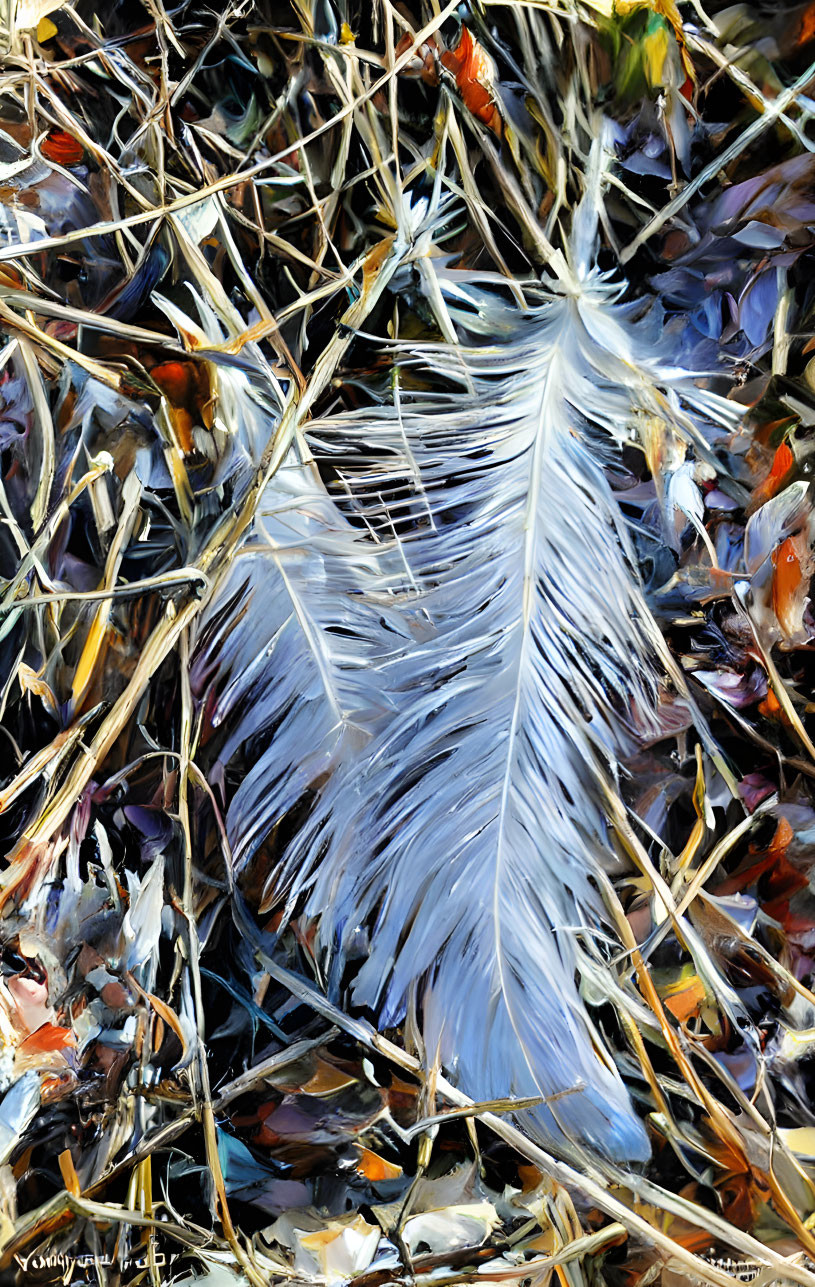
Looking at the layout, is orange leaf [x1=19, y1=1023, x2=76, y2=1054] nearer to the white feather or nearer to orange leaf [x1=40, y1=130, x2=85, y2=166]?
the white feather

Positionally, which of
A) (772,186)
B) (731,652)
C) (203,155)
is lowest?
(731,652)

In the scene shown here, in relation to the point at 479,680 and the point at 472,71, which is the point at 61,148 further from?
the point at 479,680

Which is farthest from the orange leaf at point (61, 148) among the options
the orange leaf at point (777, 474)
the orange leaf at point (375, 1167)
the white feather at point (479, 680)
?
the orange leaf at point (375, 1167)

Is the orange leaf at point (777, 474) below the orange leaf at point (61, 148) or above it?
below

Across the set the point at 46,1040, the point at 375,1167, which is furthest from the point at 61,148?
the point at 375,1167

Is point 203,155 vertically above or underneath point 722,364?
above

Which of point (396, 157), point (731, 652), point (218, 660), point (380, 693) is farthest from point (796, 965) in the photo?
point (396, 157)

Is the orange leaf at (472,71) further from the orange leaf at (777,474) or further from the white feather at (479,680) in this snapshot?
the orange leaf at (777,474)

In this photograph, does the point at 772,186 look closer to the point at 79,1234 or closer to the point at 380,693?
the point at 380,693

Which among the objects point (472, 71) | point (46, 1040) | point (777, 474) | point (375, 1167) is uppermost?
point (472, 71)

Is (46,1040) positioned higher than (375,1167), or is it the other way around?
(46,1040)
